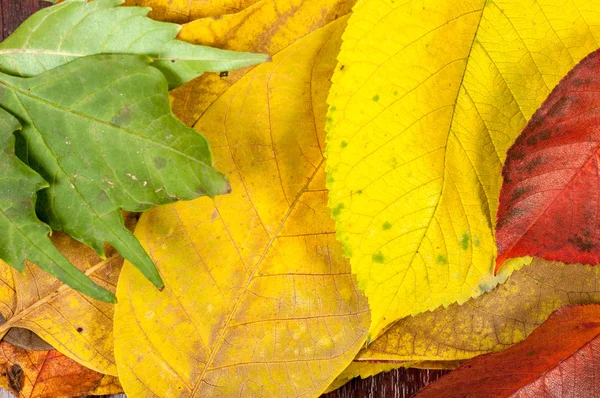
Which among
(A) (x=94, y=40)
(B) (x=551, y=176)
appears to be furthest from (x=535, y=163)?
(A) (x=94, y=40)

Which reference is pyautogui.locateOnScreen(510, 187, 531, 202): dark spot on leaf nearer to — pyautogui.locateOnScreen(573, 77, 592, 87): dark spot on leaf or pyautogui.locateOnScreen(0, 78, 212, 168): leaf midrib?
Answer: pyautogui.locateOnScreen(573, 77, 592, 87): dark spot on leaf

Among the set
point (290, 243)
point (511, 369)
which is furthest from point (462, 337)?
point (290, 243)

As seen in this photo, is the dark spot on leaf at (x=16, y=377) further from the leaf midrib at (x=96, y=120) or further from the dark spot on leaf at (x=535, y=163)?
the dark spot on leaf at (x=535, y=163)

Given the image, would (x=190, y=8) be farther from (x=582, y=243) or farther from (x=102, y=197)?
(x=582, y=243)

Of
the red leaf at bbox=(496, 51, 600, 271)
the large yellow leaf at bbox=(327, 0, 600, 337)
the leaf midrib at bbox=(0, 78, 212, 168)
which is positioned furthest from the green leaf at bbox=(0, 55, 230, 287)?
the red leaf at bbox=(496, 51, 600, 271)

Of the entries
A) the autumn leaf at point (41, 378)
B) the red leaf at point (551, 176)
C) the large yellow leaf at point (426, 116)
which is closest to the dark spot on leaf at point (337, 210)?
the large yellow leaf at point (426, 116)

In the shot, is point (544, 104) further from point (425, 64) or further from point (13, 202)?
point (13, 202)

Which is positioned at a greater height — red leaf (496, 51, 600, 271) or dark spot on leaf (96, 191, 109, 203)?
red leaf (496, 51, 600, 271)

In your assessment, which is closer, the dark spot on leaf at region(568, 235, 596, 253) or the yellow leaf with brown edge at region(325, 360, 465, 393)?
the dark spot on leaf at region(568, 235, 596, 253)
